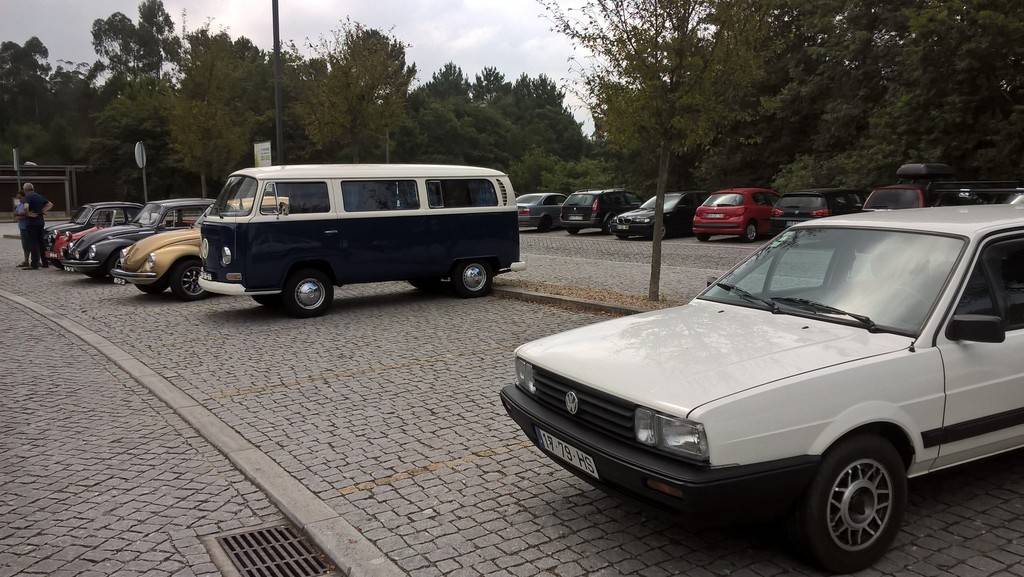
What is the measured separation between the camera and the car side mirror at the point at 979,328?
3775 millimetres

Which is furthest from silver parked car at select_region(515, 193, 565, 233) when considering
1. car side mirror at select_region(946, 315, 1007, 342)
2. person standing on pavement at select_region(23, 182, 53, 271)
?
car side mirror at select_region(946, 315, 1007, 342)

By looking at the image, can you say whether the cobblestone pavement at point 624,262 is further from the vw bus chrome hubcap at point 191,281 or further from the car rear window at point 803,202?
the vw bus chrome hubcap at point 191,281

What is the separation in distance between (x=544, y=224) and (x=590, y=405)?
27.9 metres

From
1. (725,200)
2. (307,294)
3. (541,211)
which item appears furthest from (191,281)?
(541,211)

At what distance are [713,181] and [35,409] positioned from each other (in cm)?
3426

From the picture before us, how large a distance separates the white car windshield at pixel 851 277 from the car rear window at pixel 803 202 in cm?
1711

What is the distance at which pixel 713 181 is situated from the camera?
124 ft

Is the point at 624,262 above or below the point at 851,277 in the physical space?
below

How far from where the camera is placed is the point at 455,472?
16.6 feet

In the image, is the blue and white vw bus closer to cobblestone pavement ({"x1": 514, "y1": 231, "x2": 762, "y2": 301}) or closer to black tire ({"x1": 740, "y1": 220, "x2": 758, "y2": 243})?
cobblestone pavement ({"x1": 514, "y1": 231, "x2": 762, "y2": 301})

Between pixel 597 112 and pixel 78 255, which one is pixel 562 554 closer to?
pixel 597 112

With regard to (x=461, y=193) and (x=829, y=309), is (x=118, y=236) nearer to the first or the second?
(x=461, y=193)

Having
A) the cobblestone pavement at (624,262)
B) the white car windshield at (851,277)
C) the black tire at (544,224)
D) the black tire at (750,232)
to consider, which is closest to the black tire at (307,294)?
the cobblestone pavement at (624,262)

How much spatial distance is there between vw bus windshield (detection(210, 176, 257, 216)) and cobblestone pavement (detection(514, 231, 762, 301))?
567 centimetres
